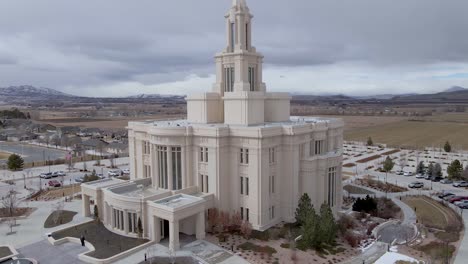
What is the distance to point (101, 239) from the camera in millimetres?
36812

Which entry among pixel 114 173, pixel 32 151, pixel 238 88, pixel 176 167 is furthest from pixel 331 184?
pixel 32 151

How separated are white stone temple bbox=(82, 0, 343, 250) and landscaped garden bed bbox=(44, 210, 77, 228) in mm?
2454

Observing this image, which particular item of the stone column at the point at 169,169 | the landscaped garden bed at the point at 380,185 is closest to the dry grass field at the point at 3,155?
the stone column at the point at 169,169

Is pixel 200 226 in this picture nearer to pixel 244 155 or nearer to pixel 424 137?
pixel 244 155

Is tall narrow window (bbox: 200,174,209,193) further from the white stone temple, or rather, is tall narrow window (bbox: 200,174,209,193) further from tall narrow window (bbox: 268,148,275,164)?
tall narrow window (bbox: 268,148,275,164)

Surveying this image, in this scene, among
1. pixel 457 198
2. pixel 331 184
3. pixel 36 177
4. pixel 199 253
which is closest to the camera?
pixel 199 253

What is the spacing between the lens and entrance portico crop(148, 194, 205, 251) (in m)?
34.2

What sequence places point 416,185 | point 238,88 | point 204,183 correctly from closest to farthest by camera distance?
1. point 204,183
2. point 238,88
3. point 416,185

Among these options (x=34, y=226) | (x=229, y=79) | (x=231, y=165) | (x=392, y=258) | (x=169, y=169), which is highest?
(x=229, y=79)

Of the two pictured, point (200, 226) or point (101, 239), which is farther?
point (200, 226)

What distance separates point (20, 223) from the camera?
42.8m

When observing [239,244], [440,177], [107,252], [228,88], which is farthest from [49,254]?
[440,177]

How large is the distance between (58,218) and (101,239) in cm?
1008

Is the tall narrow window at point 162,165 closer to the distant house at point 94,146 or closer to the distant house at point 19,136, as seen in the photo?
the distant house at point 94,146
